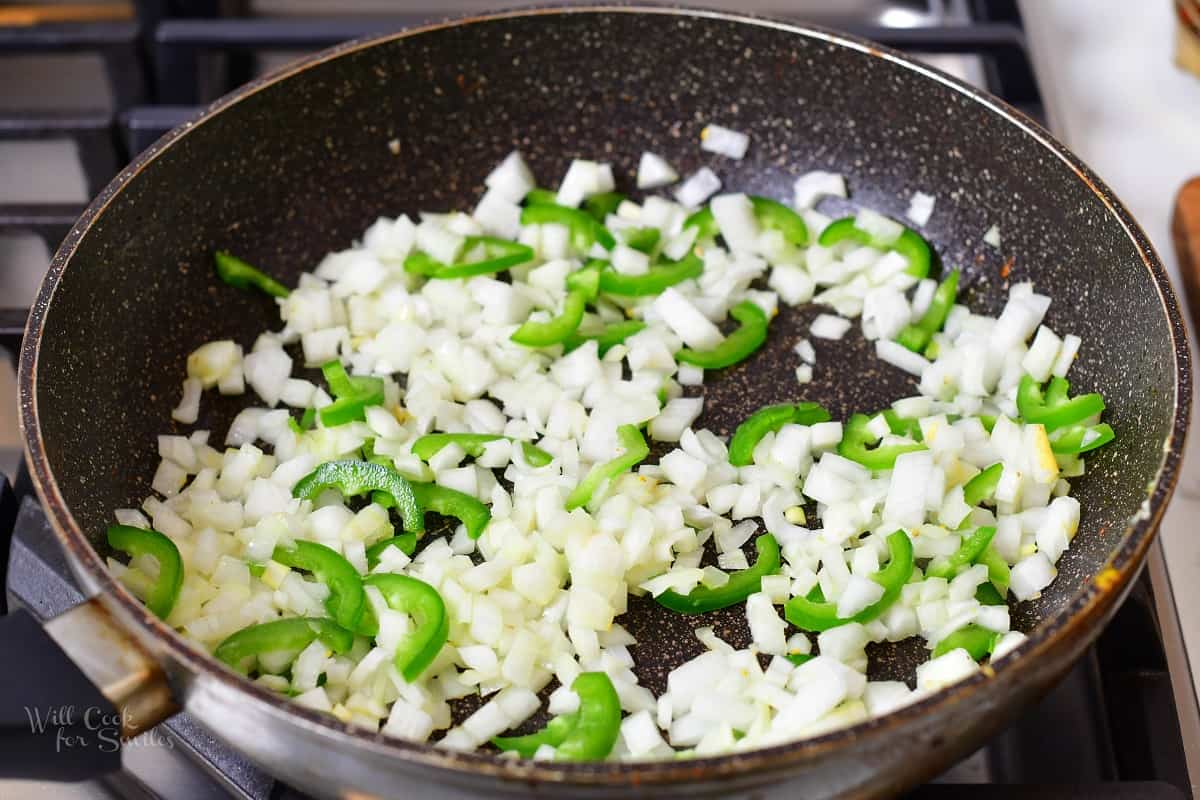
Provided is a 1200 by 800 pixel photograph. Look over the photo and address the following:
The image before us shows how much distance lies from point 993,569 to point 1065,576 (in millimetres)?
71

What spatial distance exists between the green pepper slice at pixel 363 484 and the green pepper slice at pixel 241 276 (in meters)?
0.29

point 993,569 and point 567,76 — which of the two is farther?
point 567,76

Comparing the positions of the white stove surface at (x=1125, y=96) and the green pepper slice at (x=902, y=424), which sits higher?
the white stove surface at (x=1125, y=96)

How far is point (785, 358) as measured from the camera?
1.39m

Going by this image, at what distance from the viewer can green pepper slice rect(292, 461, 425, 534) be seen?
3.85 ft

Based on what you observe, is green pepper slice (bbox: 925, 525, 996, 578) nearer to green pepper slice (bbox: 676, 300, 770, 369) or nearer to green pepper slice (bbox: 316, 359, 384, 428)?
green pepper slice (bbox: 676, 300, 770, 369)

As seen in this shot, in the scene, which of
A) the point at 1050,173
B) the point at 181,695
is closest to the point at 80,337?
the point at 181,695

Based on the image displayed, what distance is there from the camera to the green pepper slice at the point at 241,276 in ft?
4.58

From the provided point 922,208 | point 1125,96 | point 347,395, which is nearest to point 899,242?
point 922,208

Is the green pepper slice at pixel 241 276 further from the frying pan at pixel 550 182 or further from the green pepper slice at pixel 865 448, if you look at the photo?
the green pepper slice at pixel 865 448

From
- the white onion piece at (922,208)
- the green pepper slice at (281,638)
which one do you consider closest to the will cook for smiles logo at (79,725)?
the green pepper slice at (281,638)

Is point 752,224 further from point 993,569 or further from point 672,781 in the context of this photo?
point 672,781

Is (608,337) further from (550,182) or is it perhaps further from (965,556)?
(965,556)

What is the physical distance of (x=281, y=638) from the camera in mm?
1065
